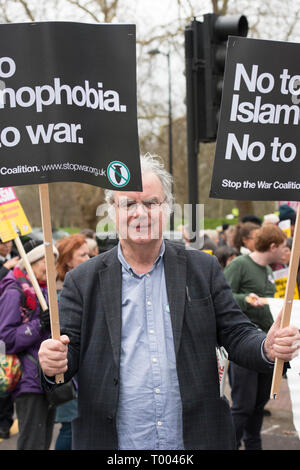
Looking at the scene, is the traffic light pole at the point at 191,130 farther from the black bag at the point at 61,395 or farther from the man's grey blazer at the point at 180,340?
the man's grey blazer at the point at 180,340

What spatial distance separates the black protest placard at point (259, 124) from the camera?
251cm

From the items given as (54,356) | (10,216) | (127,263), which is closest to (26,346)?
(10,216)

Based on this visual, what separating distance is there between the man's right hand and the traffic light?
10.0 ft

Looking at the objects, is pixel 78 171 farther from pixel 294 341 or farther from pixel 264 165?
pixel 294 341

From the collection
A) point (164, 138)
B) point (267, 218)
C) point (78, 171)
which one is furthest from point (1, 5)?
point (78, 171)

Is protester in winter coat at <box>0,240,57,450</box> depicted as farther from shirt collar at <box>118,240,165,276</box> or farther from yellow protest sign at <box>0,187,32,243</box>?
shirt collar at <box>118,240,165,276</box>

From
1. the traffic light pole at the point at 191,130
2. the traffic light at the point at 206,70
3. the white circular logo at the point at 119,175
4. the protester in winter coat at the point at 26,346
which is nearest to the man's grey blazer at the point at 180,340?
the white circular logo at the point at 119,175

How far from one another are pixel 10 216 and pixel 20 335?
0.81 metres

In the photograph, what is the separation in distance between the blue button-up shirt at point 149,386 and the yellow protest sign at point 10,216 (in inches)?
77.4

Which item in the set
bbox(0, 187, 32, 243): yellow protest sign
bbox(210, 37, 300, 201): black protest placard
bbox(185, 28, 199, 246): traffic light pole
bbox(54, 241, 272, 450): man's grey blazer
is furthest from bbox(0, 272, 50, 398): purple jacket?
bbox(210, 37, 300, 201): black protest placard

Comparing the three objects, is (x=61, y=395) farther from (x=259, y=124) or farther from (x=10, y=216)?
(x=259, y=124)

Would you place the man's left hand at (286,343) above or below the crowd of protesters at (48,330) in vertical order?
above

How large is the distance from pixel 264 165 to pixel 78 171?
740 millimetres

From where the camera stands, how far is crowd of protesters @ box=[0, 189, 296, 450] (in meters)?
4.39
